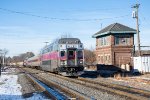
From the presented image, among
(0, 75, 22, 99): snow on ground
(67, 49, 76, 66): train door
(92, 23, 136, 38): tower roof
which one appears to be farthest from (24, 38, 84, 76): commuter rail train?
(92, 23, 136, 38): tower roof

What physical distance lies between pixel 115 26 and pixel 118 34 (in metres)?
2.01

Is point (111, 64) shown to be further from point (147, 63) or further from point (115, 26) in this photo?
point (147, 63)

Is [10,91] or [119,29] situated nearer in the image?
[10,91]

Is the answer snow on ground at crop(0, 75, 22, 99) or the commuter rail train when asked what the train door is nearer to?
the commuter rail train

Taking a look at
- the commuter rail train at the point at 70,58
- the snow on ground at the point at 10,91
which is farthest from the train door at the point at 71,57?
the snow on ground at the point at 10,91

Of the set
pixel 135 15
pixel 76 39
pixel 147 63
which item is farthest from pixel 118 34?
pixel 76 39

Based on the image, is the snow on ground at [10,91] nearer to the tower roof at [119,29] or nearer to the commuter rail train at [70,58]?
the commuter rail train at [70,58]

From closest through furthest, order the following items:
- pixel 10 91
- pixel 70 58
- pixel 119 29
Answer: pixel 10 91 → pixel 70 58 → pixel 119 29

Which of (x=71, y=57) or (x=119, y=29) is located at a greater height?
(x=119, y=29)

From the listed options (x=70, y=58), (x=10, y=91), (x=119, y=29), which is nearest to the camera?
(x=10, y=91)

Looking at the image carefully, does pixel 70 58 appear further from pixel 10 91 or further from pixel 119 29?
pixel 119 29

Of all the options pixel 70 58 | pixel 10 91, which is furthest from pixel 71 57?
pixel 10 91

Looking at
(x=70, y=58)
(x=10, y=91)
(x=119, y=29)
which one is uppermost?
(x=119, y=29)

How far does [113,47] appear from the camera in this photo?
46.8 meters
